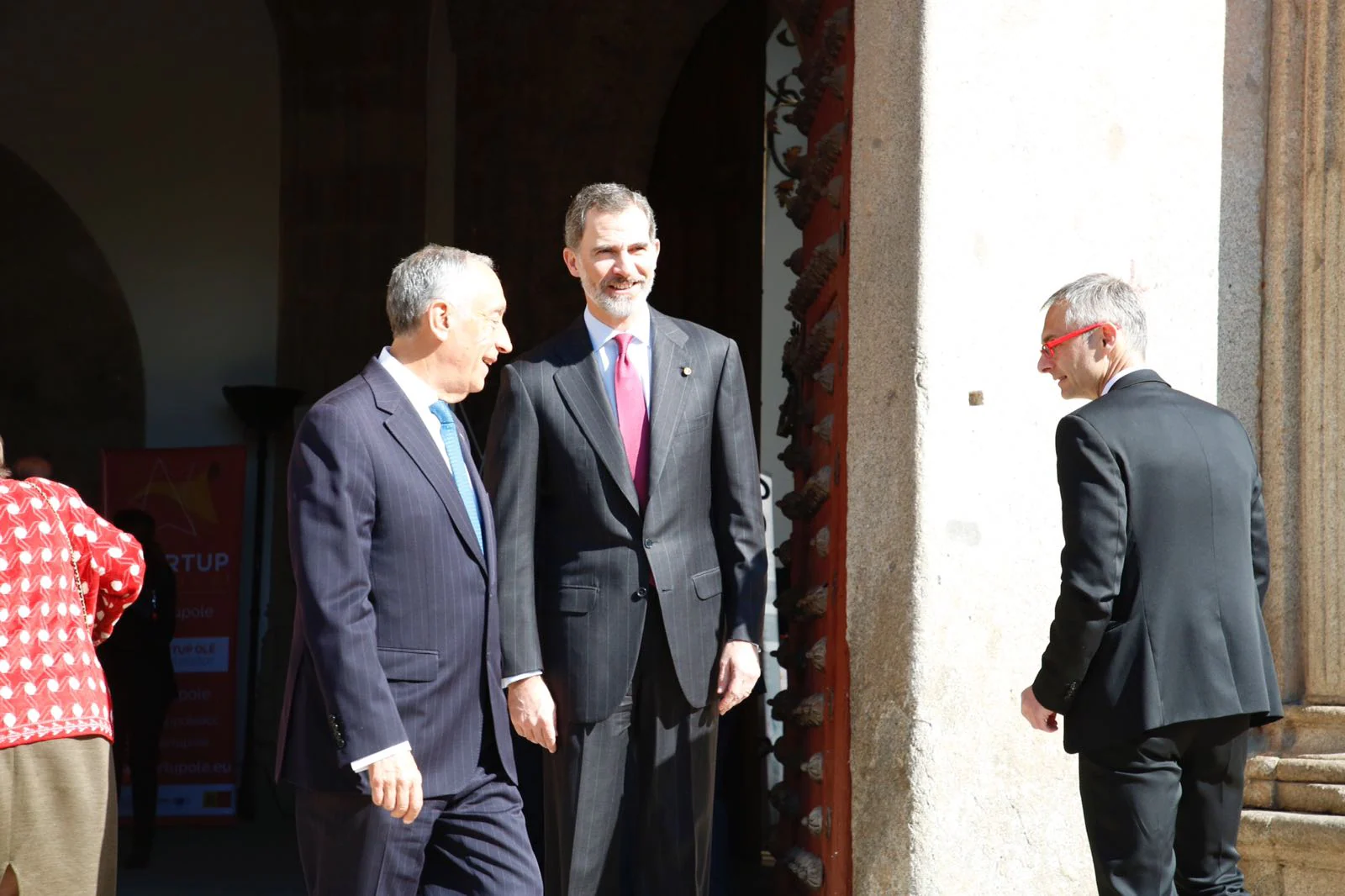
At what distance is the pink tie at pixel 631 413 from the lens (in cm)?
364

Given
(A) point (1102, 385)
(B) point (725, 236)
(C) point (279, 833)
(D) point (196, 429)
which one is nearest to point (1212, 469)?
(A) point (1102, 385)

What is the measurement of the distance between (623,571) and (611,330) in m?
0.52

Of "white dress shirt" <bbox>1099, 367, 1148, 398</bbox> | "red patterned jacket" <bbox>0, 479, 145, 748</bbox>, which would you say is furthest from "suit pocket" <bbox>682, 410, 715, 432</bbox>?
"red patterned jacket" <bbox>0, 479, 145, 748</bbox>

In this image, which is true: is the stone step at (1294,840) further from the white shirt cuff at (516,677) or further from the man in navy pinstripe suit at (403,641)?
the man in navy pinstripe suit at (403,641)

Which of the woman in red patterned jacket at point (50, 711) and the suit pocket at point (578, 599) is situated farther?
the woman in red patterned jacket at point (50, 711)

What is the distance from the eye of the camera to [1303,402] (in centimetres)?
413

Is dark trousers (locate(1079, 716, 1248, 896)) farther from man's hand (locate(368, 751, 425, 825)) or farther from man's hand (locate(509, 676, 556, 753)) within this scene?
man's hand (locate(368, 751, 425, 825))

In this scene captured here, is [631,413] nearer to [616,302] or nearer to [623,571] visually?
[616,302]

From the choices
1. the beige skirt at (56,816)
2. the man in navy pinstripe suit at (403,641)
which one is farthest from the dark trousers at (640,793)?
the beige skirt at (56,816)

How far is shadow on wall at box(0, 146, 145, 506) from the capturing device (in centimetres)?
975

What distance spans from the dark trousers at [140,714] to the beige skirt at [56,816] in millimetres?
3760

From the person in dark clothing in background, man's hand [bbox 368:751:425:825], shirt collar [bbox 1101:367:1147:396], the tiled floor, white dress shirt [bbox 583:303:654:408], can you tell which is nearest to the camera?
man's hand [bbox 368:751:425:825]

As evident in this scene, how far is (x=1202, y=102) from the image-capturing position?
4070 mm

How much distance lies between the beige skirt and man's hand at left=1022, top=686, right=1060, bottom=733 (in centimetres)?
205
